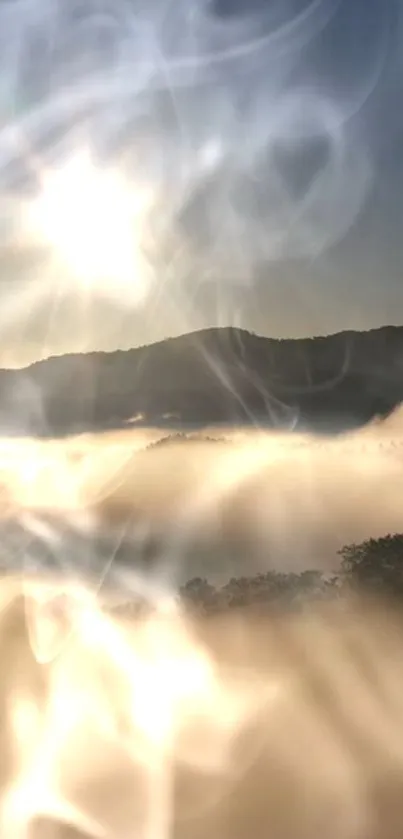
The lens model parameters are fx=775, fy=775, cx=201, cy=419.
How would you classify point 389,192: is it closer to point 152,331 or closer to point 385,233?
point 385,233

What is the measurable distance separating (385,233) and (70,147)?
57cm

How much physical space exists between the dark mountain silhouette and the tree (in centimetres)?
19

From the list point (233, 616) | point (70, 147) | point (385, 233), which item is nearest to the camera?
point (233, 616)

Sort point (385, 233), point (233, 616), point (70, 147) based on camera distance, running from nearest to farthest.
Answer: point (233, 616)
point (385, 233)
point (70, 147)

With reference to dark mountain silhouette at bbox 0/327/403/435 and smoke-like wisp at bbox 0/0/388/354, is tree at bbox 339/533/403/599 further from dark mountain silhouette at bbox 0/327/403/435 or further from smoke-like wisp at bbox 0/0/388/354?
smoke-like wisp at bbox 0/0/388/354

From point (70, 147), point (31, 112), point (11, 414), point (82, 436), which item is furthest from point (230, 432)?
point (31, 112)

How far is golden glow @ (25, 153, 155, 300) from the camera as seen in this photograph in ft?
4.46

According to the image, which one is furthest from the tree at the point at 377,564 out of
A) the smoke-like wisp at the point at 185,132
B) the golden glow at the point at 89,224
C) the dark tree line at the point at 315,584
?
the golden glow at the point at 89,224

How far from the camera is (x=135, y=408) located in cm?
131

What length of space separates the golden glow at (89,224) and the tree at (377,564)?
603 mm

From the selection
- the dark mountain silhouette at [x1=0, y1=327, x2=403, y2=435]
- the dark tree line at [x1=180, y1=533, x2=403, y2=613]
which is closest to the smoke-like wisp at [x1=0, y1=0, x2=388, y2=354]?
the dark mountain silhouette at [x1=0, y1=327, x2=403, y2=435]

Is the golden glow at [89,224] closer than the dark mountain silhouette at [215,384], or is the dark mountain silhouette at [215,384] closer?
the dark mountain silhouette at [215,384]

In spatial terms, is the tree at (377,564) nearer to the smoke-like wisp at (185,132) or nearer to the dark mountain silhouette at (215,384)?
the dark mountain silhouette at (215,384)

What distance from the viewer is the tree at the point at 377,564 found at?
117 centimetres
